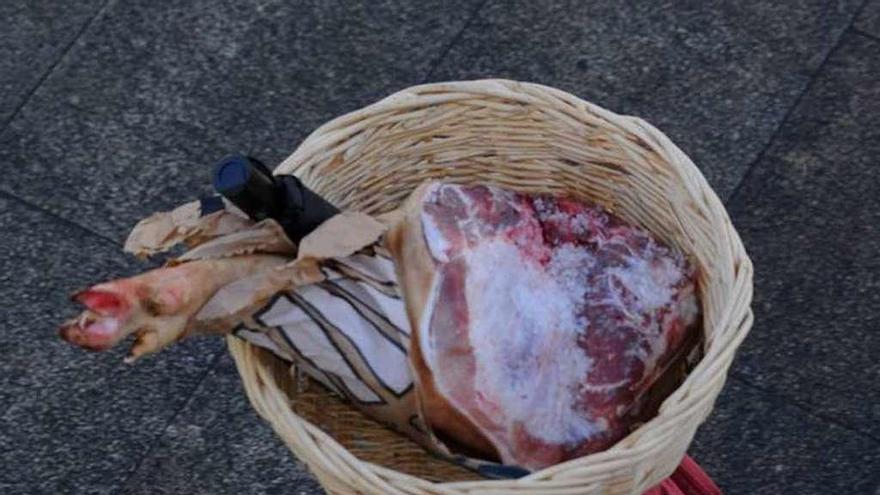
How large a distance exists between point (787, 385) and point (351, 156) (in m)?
1.06

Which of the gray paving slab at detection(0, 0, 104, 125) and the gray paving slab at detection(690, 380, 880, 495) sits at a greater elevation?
the gray paving slab at detection(0, 0, 104, 125)

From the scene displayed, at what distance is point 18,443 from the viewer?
8.91 feet

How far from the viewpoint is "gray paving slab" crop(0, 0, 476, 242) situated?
301cm

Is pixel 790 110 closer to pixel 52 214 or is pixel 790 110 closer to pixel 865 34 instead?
pixel 865 34

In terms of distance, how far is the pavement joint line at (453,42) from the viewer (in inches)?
124

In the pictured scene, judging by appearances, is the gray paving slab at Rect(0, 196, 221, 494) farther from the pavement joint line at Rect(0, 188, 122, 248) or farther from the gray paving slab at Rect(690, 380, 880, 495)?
the gray paving slab at Rect(690, 380, 880, 495)

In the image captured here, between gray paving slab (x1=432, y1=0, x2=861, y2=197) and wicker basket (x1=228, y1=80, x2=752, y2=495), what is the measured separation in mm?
922

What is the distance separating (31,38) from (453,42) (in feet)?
2.96

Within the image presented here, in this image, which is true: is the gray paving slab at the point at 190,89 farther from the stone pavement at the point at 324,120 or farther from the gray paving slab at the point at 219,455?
the gray paving slab at the point at 219,455

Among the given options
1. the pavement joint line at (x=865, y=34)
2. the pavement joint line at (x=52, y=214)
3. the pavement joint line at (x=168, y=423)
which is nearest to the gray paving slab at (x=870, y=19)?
the pavement joint line at (x=865, y=34)

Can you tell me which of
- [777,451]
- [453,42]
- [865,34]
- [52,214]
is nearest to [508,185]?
[777,451]

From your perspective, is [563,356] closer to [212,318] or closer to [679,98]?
[212,318]

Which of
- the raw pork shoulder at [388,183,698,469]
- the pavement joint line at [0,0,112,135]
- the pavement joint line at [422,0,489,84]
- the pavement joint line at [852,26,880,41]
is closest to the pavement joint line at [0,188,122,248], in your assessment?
the pavement joint line at [0,0,112,135]

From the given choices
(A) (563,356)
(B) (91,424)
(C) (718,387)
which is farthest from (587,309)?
(B) (91,424)
